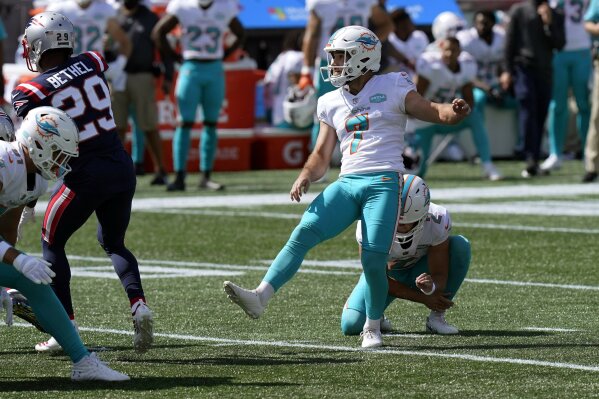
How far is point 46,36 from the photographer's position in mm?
7082

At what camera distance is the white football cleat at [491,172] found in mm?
16469

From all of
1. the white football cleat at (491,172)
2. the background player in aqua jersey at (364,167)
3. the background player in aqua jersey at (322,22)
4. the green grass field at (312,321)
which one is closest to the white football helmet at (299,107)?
the background player in aqua jersey at (322,22)

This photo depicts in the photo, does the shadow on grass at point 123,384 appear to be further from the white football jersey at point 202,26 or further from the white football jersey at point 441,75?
the white football jersey at point 441,75

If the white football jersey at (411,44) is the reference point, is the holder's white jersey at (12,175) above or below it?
above

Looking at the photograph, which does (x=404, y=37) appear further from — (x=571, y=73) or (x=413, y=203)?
(x=413, y=203)

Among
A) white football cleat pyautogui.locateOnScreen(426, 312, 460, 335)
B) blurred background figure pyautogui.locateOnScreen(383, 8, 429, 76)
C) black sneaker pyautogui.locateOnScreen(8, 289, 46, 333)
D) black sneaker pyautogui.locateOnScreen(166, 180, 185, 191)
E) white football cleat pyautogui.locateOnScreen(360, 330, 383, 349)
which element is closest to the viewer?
white football cleat pyautogui.locateOnScreen(360, 330, 383, 349)

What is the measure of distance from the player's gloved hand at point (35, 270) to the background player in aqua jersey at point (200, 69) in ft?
30.3

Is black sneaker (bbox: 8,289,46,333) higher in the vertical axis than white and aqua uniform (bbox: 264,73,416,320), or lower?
lower

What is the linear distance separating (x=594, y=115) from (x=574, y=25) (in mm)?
2437

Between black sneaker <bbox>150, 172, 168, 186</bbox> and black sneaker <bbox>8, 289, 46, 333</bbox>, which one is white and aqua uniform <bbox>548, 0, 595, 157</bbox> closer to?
black sneaker <bbox>150, 172, 168, 186</bbox>

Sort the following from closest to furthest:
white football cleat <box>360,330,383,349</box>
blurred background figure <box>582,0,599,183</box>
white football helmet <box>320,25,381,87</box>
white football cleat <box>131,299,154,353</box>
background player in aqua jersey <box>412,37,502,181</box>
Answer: white football cleat <box>131,299,154,353</box>, white football cleat <box>360,330,383,349</box>, white football helmet <box>320,25,381,87</box>, blurred background figure <box>582,0,599,183</box>, background player in aqua jersey <box>412,37,502,181</box>

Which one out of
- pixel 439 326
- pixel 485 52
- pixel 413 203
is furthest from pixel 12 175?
pixel 485 52

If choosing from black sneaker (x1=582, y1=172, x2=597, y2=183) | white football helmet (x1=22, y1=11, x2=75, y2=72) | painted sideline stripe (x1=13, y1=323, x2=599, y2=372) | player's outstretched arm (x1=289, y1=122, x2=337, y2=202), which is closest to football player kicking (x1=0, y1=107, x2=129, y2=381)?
white football helmet (x1=22, y1=11, x2=75, y2=72)

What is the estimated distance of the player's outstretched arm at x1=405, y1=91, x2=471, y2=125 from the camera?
6824 mm
